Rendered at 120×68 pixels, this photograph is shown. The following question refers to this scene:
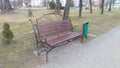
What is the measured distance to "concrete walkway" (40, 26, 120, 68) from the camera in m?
5.36

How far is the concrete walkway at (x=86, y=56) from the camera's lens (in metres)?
5.36

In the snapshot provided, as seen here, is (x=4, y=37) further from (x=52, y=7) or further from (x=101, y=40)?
(x=52, y=7)

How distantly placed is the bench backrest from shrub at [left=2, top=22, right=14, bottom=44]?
148 cm

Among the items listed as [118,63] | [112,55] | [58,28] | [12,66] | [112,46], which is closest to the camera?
[12,66]

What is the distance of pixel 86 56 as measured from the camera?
6121 mm

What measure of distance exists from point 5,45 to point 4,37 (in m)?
0.29

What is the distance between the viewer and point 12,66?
5.14 metres

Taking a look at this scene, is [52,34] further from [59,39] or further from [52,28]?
[59,39]

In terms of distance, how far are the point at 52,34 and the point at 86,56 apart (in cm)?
132

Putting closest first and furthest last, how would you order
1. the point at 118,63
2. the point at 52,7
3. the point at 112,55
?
the point at 118,63 → the point at 112,55 → the point at 52,7

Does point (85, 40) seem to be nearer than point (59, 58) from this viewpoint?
No

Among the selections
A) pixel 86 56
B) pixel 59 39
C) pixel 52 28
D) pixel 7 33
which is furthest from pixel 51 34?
pixel 7 33

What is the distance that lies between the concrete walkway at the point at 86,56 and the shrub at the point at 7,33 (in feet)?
5.47

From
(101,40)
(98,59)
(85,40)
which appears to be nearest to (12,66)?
(98,59)
